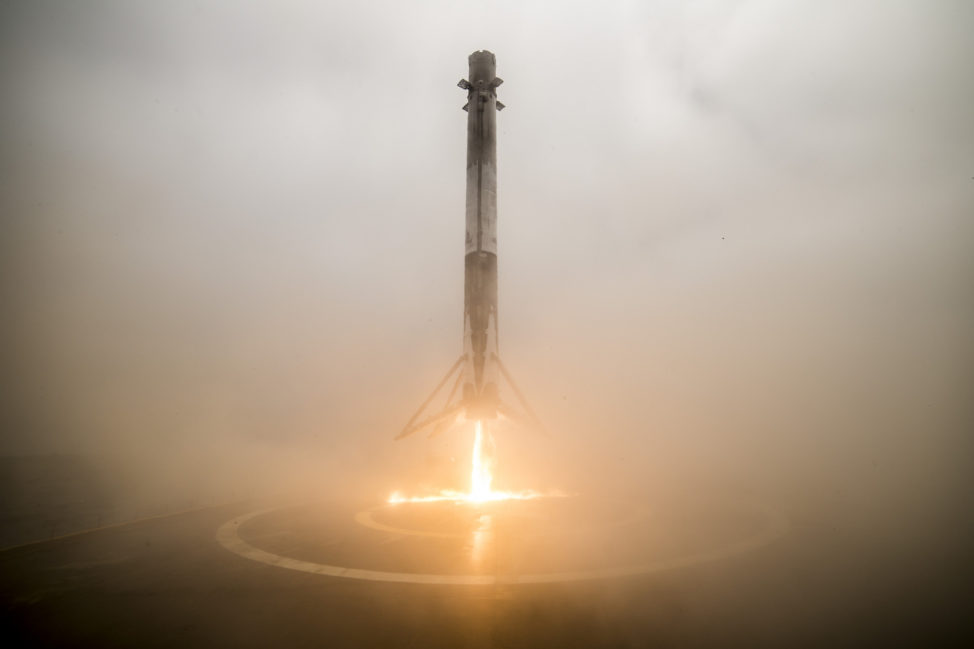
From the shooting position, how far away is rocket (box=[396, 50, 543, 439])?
25.8m

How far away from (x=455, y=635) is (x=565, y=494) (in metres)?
20.5

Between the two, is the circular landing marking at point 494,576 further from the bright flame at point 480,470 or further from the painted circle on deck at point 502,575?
the bright flame at point 480,470

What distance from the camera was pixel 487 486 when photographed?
30.3 metres

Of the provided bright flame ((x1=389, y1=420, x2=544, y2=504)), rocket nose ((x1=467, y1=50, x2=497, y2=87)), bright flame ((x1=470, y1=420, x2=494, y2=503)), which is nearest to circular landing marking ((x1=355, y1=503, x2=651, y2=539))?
bright flame ((x1=389, y1=420, x2=544, y2=504))

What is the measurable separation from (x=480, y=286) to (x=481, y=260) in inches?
52.6

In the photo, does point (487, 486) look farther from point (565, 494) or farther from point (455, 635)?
point (455, 635)

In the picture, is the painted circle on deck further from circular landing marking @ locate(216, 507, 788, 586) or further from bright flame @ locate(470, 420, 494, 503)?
bright flame @ locate(470, 420, 494, 503)

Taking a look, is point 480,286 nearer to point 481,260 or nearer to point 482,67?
point 481,260

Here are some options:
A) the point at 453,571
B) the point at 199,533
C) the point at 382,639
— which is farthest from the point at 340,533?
the point at 382,639

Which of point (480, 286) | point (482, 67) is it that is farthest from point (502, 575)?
Result: point (482, 67)

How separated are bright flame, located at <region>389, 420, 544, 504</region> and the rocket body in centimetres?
214

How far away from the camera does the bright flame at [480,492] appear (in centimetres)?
2758

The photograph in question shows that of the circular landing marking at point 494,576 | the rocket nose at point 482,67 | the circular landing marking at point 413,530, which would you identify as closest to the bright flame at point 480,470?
the circular landing marking at point 413,530

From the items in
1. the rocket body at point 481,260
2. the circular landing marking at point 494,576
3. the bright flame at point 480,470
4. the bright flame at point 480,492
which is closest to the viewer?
the circular landing marking at point 494,576
